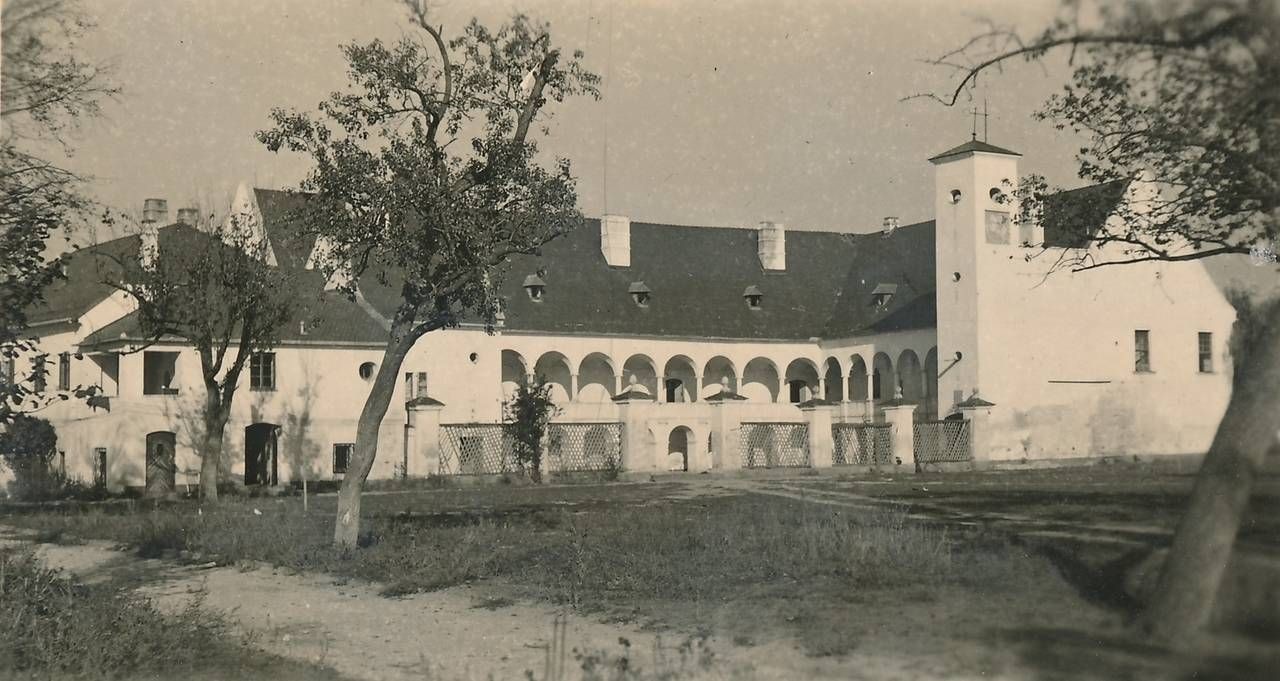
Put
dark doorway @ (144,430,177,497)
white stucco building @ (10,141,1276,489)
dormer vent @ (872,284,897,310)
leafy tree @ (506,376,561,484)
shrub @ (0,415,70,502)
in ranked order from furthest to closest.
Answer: dormer vent @ (872,284,897,310) < leafy tree @ (506,376,561,484) < white stucco building @ (10,141,1276,489) < shrub @ (0,415,70,502) < dark doorway @ (144,430,177,497)

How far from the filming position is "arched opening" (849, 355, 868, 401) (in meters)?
47.8

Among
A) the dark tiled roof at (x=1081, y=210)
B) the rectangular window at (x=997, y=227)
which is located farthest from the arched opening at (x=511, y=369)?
the dark tiled roof at (x=1081, y=210)

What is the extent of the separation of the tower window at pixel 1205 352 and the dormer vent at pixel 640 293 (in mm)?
20477

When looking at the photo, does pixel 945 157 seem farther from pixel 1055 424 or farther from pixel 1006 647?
pixel 1006 647

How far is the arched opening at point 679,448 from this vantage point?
125ft

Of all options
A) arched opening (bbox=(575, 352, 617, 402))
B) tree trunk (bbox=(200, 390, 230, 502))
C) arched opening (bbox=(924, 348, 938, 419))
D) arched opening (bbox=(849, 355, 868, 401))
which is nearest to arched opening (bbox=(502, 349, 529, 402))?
arched opening (bbox=(575, 352, 617, 402))

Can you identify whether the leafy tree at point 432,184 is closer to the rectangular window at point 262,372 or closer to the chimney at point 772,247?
the rectangular window at point 262,372

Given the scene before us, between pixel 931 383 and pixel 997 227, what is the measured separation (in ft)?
→ 21.1

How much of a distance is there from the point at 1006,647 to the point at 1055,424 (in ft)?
96.9

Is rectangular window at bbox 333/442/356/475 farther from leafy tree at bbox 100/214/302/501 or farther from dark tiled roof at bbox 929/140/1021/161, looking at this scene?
dark tiled roof at bbox 929/140/1021/161

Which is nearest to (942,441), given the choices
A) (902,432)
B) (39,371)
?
(902,432)

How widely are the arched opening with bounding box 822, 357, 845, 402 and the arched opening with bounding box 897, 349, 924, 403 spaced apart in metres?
3.91

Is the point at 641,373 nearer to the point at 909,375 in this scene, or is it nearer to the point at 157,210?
the point at 909,375

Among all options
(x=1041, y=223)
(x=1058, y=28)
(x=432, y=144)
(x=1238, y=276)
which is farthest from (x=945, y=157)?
(x=1058, y=28)
